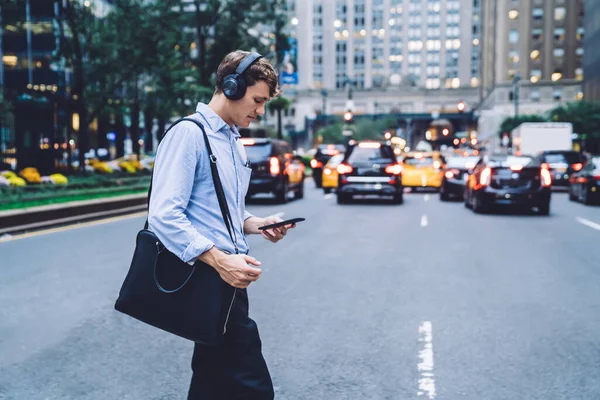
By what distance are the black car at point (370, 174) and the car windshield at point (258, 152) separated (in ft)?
7.07

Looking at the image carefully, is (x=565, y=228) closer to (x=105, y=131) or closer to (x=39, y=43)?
(x=39, y=43)

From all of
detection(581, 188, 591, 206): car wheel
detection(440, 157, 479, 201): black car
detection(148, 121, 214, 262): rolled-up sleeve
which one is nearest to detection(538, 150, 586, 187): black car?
detection(440, 157, 479, 201): black car

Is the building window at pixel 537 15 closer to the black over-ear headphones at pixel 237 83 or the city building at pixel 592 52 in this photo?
the city building at pixel 592 52

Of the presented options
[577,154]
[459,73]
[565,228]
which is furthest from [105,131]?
[459,73]

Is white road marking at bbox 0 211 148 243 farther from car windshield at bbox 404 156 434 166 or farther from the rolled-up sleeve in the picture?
car windshield at bbox 404 156 434 166

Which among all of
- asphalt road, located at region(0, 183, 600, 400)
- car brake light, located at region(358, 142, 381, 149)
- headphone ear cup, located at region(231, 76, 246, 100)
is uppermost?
headphone ear cup, located at region(231, 76, 246, 100)

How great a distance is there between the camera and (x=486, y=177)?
1961 centimetres

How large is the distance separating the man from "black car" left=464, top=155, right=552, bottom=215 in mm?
17071

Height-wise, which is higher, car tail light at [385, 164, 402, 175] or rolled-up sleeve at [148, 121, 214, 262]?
rolled-up sleeve at [148, 121, 214, 262]

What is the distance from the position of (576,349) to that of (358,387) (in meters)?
1.98

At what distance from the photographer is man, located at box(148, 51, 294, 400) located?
9.17 ft

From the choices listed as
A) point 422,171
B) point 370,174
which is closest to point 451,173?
Answer: point 370,174

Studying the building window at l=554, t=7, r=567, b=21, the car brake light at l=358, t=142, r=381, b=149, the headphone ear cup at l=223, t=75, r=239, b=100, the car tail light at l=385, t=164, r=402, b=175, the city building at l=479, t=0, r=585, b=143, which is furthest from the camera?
the building window at l=554, t=7, r=567, b=21

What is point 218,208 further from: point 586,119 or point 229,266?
point 586,119
